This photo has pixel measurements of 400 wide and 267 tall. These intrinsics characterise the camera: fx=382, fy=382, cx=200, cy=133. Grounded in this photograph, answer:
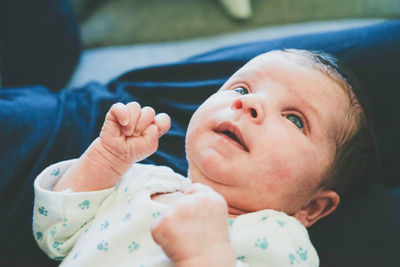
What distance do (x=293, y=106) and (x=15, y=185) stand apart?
0.67 m

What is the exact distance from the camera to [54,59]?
144cm

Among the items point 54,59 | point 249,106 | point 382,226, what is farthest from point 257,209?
point 54,59

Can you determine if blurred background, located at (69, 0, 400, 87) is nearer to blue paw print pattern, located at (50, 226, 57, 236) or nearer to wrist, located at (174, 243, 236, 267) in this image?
blue paw print pattern, located at (50, 226, 57, 236)

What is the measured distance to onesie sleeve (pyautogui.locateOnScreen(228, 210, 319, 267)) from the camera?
700 mm

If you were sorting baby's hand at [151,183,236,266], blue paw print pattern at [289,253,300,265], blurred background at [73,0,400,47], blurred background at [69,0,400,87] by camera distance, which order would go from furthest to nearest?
1. blurred background at [73,0,400,47]
2. blurred background at [69,0,400,87]
3. blue paw print pattern at [289,253,300,265]
4. baby's hand at [151,183,236,266]

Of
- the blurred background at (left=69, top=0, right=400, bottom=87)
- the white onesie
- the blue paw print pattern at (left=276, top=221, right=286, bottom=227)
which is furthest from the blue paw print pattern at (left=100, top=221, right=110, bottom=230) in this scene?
the blurred background at (left=69, top=0, right=400, bottom=87)

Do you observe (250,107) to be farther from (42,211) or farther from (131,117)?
(42,211)

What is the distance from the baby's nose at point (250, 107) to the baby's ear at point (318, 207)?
235mm

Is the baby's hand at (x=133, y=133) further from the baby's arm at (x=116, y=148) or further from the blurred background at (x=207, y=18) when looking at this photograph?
the blurred background at (x=207, y=18)

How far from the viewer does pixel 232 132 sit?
75 cm

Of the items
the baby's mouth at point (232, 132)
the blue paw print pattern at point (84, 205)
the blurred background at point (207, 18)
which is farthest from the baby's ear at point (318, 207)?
the blurred background at point (207, 18)

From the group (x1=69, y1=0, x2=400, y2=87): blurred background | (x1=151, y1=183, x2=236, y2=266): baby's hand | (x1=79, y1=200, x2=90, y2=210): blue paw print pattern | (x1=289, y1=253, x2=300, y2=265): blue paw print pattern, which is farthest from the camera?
(x1=69, y1=0, x2=400, y2=87): blurred background

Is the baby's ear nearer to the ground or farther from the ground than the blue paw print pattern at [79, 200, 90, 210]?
nearer to the ground

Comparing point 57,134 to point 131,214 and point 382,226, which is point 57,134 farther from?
point 382,226
